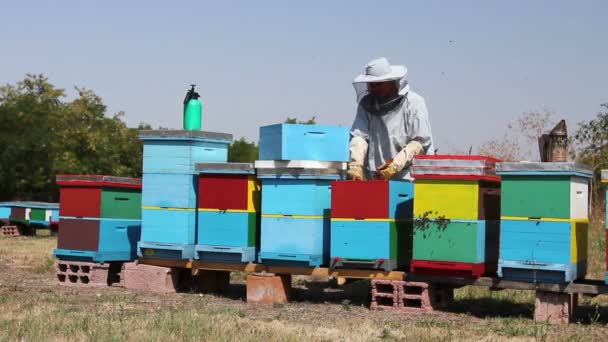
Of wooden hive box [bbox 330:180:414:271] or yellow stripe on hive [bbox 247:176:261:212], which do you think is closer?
wooden hive box [bbox 330:180:414:271]

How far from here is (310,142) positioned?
337 inches

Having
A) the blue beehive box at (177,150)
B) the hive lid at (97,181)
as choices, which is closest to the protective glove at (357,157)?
the blue beehive box at (177,150)

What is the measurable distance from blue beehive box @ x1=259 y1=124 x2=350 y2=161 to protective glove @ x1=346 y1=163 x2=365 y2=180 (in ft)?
0.73

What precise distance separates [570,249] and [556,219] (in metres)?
0.27

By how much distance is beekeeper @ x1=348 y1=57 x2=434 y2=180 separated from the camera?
8.59m

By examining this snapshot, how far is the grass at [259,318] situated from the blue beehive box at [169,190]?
0.96 metres

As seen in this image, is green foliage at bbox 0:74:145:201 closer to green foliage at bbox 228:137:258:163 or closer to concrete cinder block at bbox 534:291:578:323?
green foliage at bbox 228:137:258:163

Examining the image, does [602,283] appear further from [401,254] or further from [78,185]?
[78,185]

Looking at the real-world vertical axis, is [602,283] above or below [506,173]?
below

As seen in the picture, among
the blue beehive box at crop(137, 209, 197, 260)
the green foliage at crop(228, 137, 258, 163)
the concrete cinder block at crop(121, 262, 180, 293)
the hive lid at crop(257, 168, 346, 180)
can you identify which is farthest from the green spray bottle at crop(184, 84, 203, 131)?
the green foliage at crop(228, 137, 258, 163)

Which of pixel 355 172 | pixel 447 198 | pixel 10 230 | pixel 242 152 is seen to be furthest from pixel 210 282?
pixel 242 152

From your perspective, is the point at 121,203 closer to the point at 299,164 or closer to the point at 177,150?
the point at 177,150

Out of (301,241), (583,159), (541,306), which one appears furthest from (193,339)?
(583,159)

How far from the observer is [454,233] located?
7.64m
